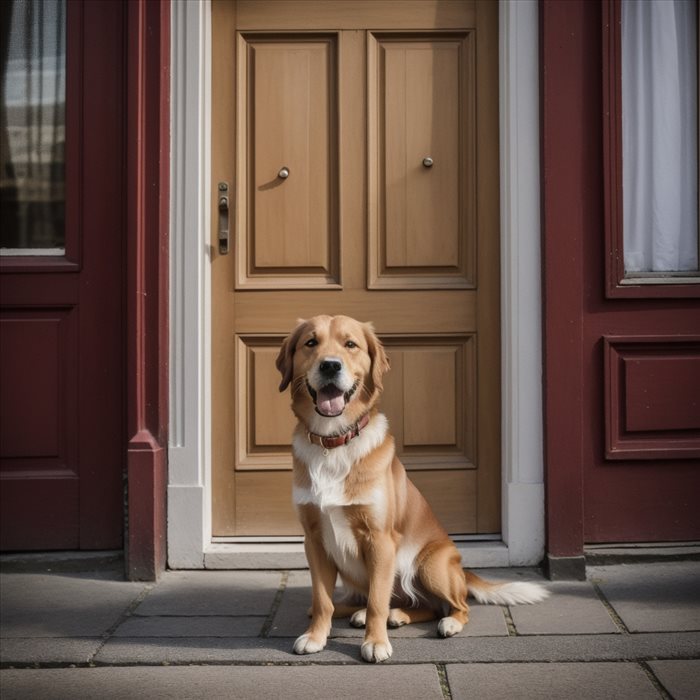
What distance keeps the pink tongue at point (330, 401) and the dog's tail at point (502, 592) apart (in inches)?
35.2

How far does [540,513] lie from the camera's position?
405cm

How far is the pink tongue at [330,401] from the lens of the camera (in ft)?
10.4

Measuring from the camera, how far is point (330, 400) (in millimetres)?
3180

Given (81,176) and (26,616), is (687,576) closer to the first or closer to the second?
(26,616)

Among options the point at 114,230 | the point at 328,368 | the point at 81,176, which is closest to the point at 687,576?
the point at 328,368

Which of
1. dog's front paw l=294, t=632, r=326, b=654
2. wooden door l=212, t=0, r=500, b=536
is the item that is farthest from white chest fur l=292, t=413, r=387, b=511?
wooden door l=212, t=0, r=500, b=536

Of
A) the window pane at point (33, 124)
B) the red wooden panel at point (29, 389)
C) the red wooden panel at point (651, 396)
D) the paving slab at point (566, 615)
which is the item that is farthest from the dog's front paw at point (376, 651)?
the window pane at point (33, 124)

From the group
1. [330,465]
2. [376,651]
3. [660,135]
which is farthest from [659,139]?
[376,651]

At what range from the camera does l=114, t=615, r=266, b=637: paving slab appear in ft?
11.0

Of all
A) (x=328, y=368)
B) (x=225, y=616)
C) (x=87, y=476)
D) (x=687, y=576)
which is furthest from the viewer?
(x=87, y=476)

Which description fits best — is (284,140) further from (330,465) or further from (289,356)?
(330,465)

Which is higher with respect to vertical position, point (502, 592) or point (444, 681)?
point (502, 592)

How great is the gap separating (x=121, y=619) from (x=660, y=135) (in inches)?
122

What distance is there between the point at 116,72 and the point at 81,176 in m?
0.49
